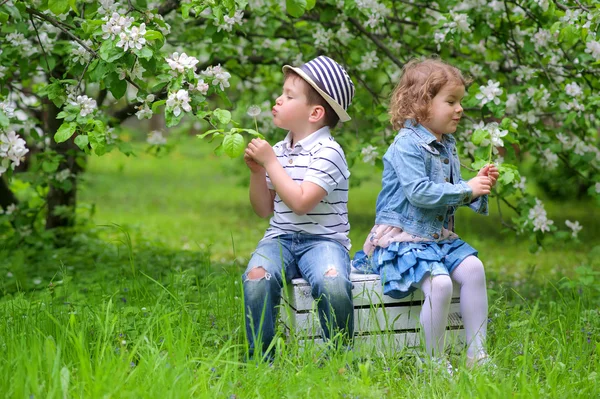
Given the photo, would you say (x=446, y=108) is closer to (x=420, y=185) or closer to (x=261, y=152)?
(x=420, y=185)

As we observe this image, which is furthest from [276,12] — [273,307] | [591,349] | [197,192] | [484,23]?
[197,192]

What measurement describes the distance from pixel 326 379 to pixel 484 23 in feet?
8.03

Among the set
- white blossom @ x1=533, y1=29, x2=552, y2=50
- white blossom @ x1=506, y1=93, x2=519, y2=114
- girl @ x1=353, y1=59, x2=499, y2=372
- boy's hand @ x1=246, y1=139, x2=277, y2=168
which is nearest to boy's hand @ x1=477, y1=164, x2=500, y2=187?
girl @ x1=353, y1=59, x2=499, y2=372

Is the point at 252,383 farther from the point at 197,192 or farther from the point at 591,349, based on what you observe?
the point at 197,192

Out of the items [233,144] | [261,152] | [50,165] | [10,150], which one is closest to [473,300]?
[261,152]

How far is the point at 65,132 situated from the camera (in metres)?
2.81

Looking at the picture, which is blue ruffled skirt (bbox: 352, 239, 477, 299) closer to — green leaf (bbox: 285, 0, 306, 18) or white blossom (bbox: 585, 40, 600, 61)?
green leaf (bbox: 285, 0, 306, 18)

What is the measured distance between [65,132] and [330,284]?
1.10m

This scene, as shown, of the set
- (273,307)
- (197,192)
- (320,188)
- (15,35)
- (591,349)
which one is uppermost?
(15,35)

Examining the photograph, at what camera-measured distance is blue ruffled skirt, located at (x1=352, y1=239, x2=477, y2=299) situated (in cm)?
291

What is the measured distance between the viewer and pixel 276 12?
5055 mm

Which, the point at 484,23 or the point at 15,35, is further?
the point at 484,23

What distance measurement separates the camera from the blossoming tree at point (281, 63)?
2863mm

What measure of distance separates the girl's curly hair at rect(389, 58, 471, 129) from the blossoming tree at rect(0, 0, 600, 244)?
0.30 meters
